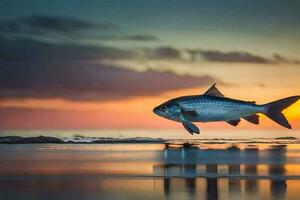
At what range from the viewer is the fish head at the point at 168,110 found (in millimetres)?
7875

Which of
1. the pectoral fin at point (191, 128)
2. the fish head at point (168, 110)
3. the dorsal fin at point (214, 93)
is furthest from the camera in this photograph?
the dorsal fin at point (214, 93)

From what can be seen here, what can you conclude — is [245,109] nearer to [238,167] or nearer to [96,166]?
[238,167]

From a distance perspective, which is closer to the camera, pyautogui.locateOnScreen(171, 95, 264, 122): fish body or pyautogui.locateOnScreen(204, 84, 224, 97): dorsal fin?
pyautogui.locateOnScreen(171, 95, 264, 122): fish body

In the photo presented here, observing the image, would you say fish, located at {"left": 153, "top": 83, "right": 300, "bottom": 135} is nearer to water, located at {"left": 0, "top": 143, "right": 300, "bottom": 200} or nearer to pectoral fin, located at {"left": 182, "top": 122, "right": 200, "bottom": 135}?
pectoral fin, located at {"left": 182, "top": 122, "right": 200, "bottom": 135}

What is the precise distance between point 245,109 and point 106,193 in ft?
6.05

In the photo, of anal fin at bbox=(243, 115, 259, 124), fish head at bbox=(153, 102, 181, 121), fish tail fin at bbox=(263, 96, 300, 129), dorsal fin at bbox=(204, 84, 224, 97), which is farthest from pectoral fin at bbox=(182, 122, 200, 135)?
fish tail fin at bbox=(263, 96, 300, 129)

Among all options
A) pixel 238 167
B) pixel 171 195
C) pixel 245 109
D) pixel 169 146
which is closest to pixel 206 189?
pixel 171 195

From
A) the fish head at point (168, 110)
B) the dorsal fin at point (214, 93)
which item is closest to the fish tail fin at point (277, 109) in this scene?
the dorsal fin at point (214, 93)

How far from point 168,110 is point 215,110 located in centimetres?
51

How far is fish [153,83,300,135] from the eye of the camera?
26.0ft

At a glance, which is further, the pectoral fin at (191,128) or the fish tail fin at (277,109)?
the fish tail fin at (277,109)

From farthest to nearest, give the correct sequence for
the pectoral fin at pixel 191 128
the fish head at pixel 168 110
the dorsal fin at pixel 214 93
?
the dorsal fin at pixel 214 93 < the fish head at pixel 168 110 < the pectoral fin at pixel 191 128

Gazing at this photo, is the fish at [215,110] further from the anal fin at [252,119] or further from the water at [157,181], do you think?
the water at [157,181]

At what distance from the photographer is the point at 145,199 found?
787cm
